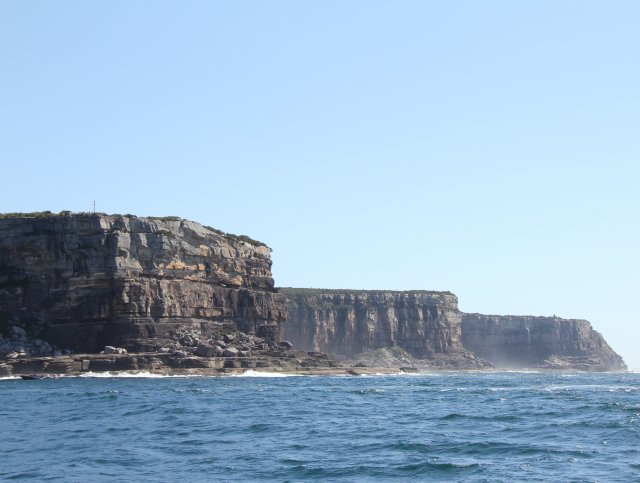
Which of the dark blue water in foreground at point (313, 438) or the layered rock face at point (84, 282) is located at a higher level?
the layered rock face at point (84, 282)

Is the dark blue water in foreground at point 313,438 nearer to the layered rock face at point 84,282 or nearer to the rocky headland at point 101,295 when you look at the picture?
the rocky headland at point 101,295

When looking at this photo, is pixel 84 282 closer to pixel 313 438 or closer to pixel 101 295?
pixel 101 295

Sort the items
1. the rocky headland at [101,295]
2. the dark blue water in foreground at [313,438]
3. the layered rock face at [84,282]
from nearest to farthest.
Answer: the dark blue water in foreground at [313,438], the rocky headland at [101,295], the layered rock face at [84,282]

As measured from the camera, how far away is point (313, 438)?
3909 cm

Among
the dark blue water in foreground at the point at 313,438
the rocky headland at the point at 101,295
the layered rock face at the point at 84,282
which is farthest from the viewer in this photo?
the layered rock face at the point at 84,282

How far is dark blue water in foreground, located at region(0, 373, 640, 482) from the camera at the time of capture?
97.5 feet

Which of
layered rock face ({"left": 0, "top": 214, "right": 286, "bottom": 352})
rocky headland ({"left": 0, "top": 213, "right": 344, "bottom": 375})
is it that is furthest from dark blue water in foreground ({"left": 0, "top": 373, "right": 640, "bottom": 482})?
layered rock face ({"left": 0, "top": 214, "right": 286, "bottom": 352})

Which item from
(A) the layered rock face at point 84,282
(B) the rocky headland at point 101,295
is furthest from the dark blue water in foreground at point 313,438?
(A) the layered rock face at point 84,282

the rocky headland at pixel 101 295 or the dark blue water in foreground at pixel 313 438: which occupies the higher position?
the rocky headland at pixel 101 295

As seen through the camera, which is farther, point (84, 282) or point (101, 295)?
point (101, 295)

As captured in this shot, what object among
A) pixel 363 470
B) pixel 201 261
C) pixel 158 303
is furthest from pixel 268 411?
pixel 201 261

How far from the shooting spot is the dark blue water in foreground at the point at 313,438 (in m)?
29.7

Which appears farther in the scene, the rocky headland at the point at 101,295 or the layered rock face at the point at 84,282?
the layered rock face at the point at 84,282

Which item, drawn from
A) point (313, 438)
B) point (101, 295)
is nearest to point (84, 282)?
point (101, 295)
